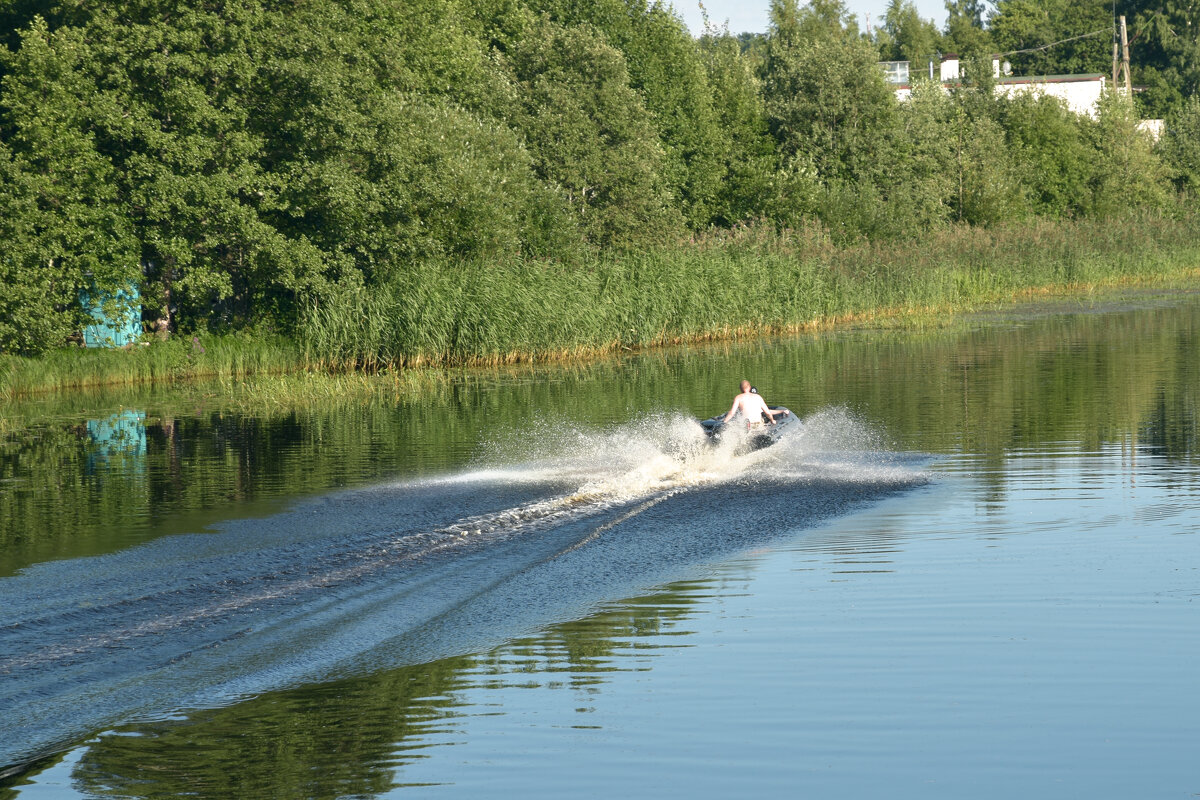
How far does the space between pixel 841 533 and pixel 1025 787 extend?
743cm

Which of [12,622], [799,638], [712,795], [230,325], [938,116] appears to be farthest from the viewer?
[938,116]

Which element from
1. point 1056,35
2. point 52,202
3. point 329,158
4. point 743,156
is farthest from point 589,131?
point 1056,35

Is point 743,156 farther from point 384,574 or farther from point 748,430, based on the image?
point 384,574

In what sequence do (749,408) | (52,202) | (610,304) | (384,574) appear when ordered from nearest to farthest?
(384,574) < (749,408) < (52,202) < (610,304)

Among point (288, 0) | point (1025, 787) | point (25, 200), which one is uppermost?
point (288, 0)

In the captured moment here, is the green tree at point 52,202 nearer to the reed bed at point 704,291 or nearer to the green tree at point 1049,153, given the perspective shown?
the reed bed at point 704,291

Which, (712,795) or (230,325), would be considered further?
(230,325)

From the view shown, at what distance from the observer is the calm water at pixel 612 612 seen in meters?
8.23

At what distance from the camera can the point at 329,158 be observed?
126 feet

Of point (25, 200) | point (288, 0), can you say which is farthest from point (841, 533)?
point (288, 0)

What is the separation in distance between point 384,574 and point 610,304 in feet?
90.1

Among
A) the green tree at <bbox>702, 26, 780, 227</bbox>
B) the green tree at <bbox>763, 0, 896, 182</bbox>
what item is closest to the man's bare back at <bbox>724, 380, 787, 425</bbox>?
the green tree at <bbox>702, 26, 780, 227</bbox>

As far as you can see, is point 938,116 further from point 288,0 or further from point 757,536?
point 757,536

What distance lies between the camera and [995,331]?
42250 mm
